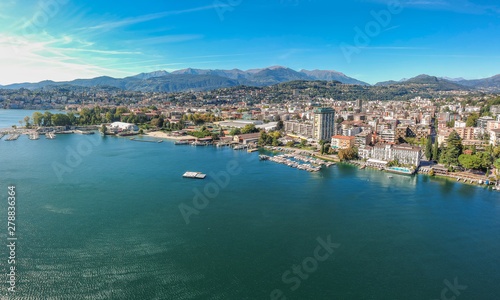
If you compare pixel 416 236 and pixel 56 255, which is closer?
pixel 56 255

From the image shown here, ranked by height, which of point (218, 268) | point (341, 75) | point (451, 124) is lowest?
point (218, 268)

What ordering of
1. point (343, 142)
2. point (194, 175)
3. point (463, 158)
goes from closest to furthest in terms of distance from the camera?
point (194, 175)
point (463, 158)
point (343, 142)

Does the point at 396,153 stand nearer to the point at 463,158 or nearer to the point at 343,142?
the point at 463,158

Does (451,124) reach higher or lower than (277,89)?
lower

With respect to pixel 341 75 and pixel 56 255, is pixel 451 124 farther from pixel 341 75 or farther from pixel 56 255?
pixel 341 75

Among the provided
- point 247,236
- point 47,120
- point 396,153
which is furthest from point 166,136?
point 247,236

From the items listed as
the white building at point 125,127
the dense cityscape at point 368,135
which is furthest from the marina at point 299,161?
the white building at point 125,127

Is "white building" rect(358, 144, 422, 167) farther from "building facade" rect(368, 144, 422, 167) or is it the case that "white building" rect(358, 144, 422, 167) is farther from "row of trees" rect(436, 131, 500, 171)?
"row of trees" rect(436, 131, 500, 171)

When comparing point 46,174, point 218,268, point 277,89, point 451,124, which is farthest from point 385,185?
point 277,89
